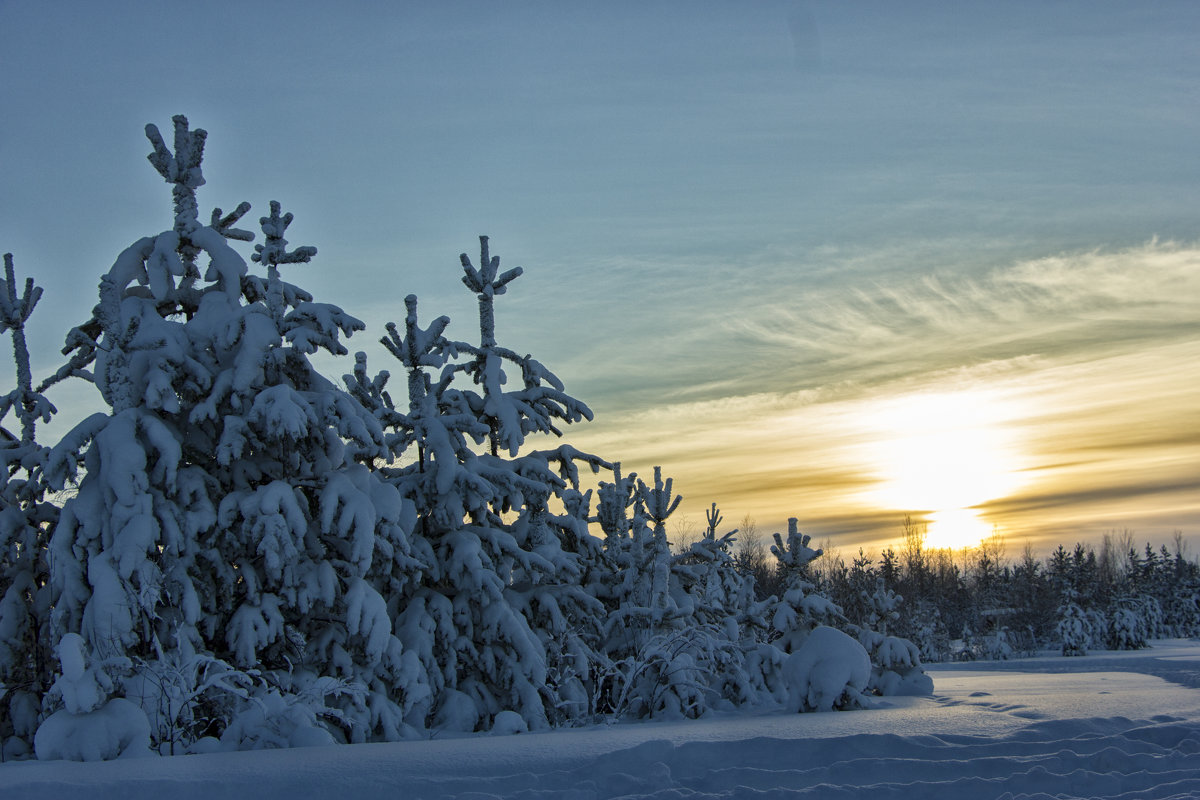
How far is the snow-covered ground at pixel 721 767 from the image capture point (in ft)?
26.0

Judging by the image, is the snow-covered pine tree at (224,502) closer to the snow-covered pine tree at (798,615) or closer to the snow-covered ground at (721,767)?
the snow-covered ground at (721,767)

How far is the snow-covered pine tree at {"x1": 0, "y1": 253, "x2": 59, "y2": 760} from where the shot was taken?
1466cm

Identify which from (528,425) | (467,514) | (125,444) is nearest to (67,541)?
(125,444)

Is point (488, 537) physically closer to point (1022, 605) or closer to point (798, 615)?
point (798, 615)

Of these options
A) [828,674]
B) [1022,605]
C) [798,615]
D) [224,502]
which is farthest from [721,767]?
[1022,605]

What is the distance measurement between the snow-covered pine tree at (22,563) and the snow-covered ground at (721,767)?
6226mm

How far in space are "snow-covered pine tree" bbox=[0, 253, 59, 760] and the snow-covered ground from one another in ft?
20.4

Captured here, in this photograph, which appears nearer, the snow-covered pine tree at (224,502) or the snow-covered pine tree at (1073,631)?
the snow-covered pine tree at (224,502)

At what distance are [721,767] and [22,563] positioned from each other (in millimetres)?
12671

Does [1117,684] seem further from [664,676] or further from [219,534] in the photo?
[219,534]

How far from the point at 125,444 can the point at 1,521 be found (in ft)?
14.0

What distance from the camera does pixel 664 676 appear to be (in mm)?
16359

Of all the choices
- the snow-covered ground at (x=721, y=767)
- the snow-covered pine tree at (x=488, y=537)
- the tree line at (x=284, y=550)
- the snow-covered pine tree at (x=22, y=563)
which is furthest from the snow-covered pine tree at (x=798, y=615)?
the snow-covered pine tree at (x=22, y=563)

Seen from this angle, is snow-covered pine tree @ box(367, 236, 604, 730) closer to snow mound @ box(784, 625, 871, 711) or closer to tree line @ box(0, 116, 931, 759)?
tree line @ box(0, 116, 931, 759)
